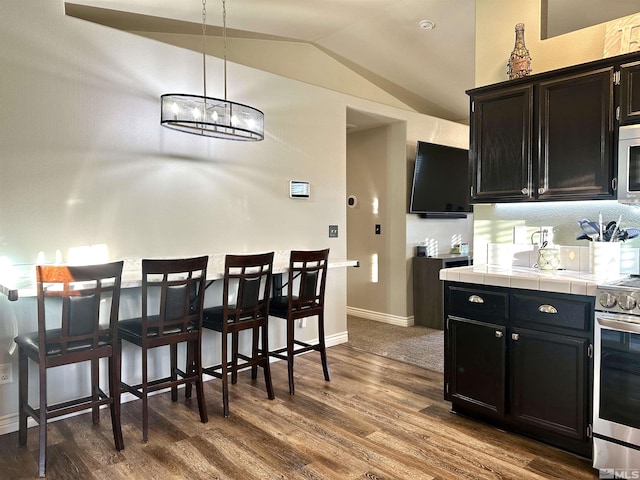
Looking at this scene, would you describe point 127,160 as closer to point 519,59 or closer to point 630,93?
point 519,59

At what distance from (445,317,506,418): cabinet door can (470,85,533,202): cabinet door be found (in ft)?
2.90

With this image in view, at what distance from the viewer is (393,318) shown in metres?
5.60

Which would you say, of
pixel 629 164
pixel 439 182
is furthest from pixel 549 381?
pixel 439 182

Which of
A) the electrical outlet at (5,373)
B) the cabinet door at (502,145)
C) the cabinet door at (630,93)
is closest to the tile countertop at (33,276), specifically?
the electrical outlet at (5,373)

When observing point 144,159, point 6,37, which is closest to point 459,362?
point 144,159

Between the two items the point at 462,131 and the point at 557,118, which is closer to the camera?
the point at 557,118

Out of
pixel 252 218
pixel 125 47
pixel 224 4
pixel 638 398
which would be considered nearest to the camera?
pixel 638 398

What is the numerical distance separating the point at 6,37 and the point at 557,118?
11.1 feet

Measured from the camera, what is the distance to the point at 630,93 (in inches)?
94.9

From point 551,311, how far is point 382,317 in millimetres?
3369

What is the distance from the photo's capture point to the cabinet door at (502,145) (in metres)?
2.84

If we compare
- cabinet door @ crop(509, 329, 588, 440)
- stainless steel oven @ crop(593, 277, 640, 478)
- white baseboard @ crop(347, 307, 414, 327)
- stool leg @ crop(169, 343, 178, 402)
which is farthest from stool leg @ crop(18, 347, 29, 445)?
white baseboard @ crop(347, 307, 414, 327)

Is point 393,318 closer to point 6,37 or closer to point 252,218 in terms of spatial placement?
point 252,218

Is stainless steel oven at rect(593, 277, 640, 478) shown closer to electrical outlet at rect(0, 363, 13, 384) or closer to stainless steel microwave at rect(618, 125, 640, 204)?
stainless steel microwave at rect(618, 125, 640, 204)
